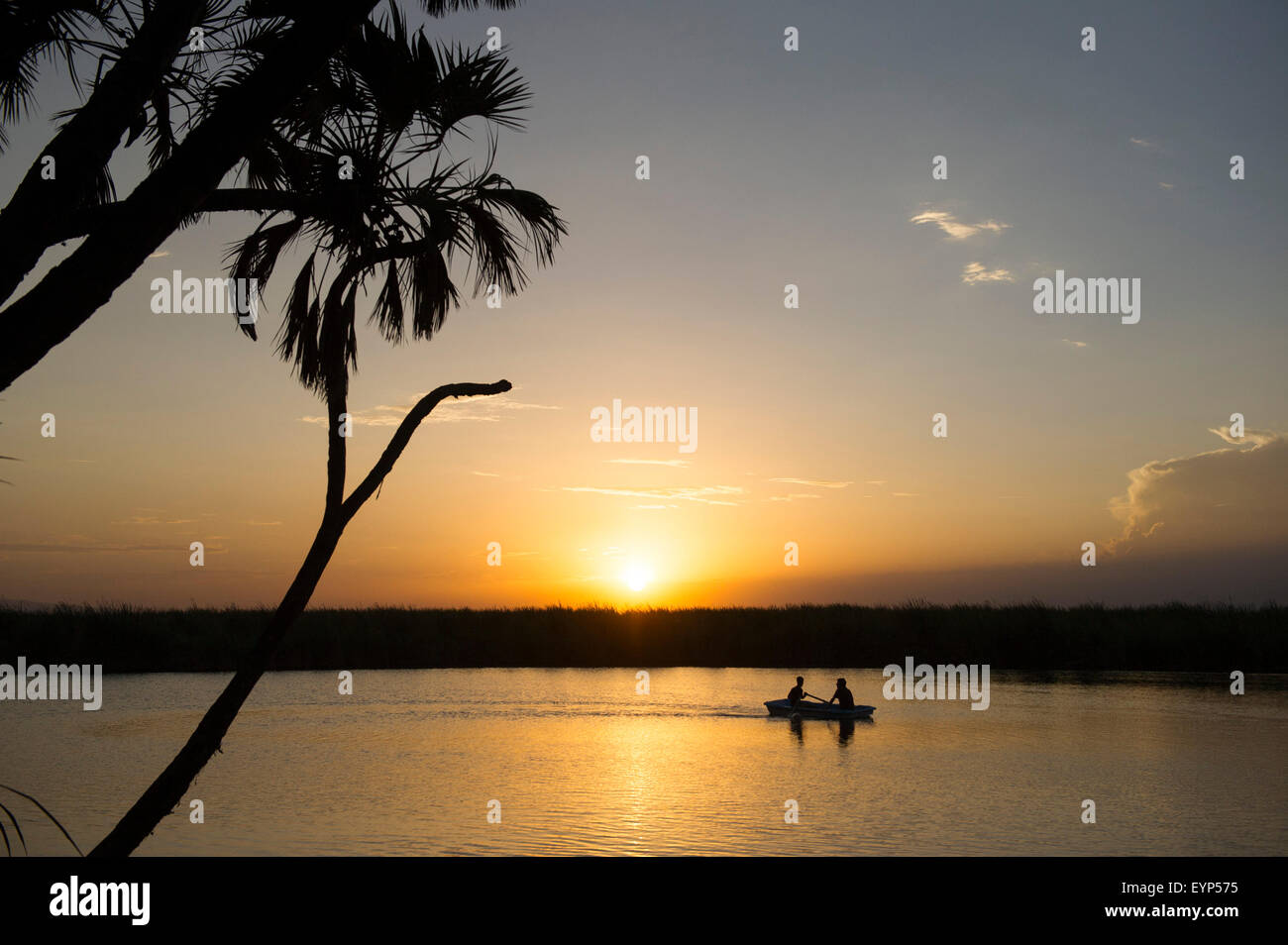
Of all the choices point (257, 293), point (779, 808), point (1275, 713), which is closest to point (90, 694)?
point (779, 808)

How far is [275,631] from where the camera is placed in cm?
421

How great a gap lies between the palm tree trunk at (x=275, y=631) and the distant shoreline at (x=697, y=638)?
36568 mm

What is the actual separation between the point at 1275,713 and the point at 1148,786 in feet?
37.3

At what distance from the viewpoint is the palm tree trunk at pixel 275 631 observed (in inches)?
154

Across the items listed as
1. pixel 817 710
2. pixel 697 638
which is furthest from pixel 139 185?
pixel 697 638

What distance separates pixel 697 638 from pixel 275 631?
1585 inches

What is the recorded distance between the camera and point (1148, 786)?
20297 millimetres

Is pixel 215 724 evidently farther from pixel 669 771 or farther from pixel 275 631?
pixel 669 771

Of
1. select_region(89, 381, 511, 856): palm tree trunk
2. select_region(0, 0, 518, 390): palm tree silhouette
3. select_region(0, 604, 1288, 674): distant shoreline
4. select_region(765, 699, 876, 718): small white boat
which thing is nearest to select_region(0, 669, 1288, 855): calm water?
select_region(765, 699, 876, 718): small white boat

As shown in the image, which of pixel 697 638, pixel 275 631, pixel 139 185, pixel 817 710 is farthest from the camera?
pixel 697 638

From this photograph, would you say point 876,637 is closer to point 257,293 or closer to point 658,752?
point 658,752

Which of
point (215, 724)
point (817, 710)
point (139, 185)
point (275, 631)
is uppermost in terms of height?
point (139, 185)

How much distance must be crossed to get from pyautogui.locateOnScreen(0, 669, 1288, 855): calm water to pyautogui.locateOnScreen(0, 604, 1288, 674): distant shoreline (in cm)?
392

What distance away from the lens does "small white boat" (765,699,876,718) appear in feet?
88.4
